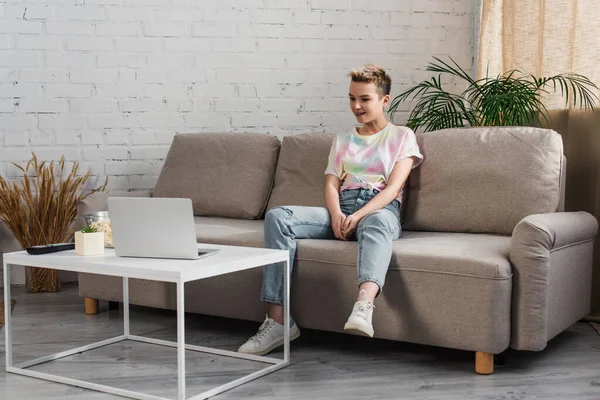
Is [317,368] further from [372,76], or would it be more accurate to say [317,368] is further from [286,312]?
[372,76]

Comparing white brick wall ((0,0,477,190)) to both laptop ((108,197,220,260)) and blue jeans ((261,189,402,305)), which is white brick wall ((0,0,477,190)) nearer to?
blue jeans ((261,189,402,305))

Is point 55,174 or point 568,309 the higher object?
point 55,174

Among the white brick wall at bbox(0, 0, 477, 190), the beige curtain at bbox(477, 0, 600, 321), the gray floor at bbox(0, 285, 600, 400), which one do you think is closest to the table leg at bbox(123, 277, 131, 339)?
the gray floor at bbox(0, 285, 600, 400)

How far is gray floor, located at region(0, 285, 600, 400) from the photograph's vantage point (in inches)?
90.9

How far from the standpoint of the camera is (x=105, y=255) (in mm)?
2463

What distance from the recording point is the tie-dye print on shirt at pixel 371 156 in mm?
2940

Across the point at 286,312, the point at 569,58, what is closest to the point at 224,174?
the point at 286,312

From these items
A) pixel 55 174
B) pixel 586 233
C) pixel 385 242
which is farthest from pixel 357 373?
pixel 55 174

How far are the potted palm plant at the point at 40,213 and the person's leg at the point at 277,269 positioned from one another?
4.90 ft

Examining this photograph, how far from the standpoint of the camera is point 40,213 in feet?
12.9

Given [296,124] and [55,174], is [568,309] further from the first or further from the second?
[55,174]

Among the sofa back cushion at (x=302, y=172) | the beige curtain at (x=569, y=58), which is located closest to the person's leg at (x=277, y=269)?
the sofa back cushion at (x=302, y=172)

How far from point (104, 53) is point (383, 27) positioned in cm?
148

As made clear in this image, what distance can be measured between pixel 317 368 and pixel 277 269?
0.37 m
